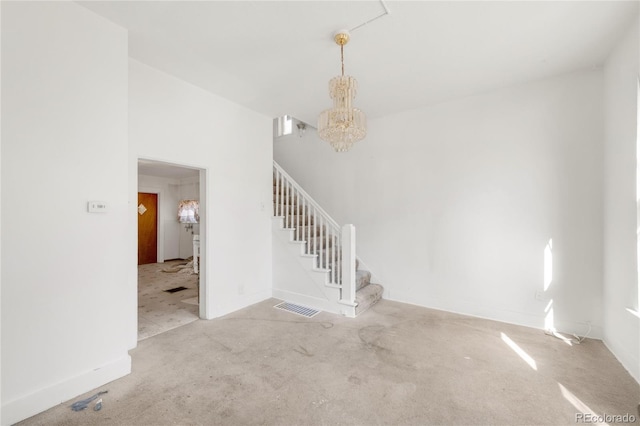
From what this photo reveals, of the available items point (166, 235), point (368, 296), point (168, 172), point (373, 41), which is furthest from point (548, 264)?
point (166, 235)

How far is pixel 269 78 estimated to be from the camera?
3.08 m

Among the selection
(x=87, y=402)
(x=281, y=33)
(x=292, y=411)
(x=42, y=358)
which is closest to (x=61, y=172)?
(x=42, y=358)

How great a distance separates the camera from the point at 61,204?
75.8 inches

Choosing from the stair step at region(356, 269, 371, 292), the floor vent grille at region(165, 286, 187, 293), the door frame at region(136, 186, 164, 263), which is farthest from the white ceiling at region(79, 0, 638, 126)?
the door frame at region(136, 186, 164, 263)

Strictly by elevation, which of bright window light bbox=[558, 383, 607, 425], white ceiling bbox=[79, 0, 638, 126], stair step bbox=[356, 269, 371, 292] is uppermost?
white ceiling bbox=[79, 0, 638, 126]

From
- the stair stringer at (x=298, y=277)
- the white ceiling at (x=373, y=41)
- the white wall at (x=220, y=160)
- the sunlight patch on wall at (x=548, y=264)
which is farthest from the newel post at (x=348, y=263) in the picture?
the sunlight patch on wall at (x=548, y=264)

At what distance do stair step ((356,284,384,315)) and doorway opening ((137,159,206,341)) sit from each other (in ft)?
8.30

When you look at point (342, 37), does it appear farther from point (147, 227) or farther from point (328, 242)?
point (147, 227)

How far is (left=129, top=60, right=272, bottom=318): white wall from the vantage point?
2795 millimetres

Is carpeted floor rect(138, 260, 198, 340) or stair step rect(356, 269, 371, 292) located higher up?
stair step rect(356, 269, 371, 292)

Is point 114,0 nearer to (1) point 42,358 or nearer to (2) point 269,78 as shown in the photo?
(2) point 269,78

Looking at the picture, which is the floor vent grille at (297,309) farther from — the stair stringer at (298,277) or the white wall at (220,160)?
the white wall at (220,160)

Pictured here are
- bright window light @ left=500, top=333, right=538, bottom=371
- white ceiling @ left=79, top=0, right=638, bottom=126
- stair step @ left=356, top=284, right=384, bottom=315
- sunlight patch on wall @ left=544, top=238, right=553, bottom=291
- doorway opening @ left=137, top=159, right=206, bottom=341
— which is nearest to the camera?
white ceiling @ left=79, top=0, right=638, bottom=126

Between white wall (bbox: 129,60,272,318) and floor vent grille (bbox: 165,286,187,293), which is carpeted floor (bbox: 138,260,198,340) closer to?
floor vent grille (bbox: 165,286,187,293)
